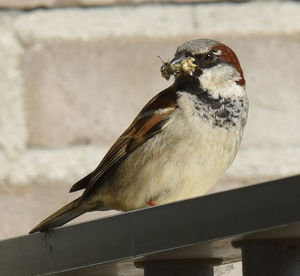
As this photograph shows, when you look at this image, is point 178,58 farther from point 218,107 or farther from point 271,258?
point 271,258

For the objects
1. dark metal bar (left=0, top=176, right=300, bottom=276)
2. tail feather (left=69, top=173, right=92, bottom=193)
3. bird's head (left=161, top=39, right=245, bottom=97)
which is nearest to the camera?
dark metal bar (left=0, top=176, right=300, bottom=276)

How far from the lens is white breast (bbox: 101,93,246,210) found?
1.38 m

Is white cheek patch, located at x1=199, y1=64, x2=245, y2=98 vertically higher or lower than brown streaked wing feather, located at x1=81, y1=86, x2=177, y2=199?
higher

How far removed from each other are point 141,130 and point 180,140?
79mm

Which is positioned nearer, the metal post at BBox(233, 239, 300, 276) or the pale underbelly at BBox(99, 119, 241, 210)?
the metal post at BBox(233, 239, 300, 276)

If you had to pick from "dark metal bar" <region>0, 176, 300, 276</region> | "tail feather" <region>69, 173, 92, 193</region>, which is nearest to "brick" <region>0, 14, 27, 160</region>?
"tail feather" <region>69, 173, 92, 193</region>

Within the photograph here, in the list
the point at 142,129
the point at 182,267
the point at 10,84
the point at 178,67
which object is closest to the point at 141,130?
the point at 142,129

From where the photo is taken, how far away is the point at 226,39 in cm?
152

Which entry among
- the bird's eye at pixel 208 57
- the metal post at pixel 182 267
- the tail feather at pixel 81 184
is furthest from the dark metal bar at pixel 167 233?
the bird's eye at pixel 208 57

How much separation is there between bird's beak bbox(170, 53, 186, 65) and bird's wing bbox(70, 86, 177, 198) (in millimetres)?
47

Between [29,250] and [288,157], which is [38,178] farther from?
[29,250]

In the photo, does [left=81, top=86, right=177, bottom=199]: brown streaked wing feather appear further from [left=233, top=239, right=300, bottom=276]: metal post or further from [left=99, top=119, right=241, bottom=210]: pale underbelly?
[left=233, top=239, right=300, bottom=276]: metal post

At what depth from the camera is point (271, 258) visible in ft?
1.98

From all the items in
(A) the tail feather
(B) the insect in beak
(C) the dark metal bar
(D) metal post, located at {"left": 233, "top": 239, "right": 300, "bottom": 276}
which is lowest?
(D) metal post, located at {"left": 233, "top": 239, "right": 300, "bottom": 276}
